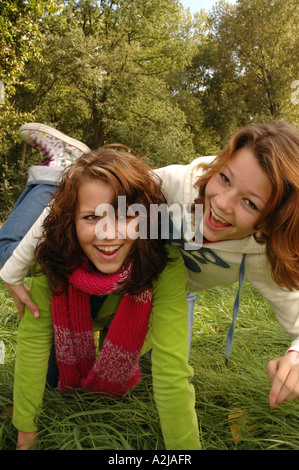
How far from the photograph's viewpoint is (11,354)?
8.07 ft

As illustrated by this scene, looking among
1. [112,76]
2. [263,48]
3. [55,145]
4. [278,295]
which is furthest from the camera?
[263,48]

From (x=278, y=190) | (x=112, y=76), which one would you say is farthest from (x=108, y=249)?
(x=112, y=76)

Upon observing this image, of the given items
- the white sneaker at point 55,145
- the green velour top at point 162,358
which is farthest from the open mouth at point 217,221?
the white sneaker at point 55,145

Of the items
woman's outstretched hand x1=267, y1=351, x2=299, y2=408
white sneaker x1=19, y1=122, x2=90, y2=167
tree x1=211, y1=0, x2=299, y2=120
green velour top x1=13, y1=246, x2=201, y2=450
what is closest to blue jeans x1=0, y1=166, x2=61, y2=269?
white sneaker x1=19, y1=122, x2=90, y2=167

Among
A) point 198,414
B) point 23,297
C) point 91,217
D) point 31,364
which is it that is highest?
point 91,217

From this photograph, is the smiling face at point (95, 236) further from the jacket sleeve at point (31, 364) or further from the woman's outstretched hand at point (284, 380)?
the woman's outstretched hand at point (284, 380)

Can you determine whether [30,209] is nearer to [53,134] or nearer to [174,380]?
[53,134]

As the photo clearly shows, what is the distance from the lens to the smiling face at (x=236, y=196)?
1.44 metres

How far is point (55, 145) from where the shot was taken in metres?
2.19

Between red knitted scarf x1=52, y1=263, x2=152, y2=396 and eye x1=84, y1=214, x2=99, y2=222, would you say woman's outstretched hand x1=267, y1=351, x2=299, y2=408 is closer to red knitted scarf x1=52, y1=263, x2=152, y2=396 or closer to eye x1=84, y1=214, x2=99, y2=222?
red knitted scarf x1=52, y1=263, x2=152, y2=396

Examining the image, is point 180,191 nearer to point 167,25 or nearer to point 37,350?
point 37,350

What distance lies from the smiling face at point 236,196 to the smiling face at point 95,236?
0.35 meters

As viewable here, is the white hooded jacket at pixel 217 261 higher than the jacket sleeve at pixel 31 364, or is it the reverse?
the white hooded jacket at pixel 217 261

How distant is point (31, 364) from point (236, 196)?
3.37ft
